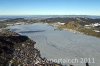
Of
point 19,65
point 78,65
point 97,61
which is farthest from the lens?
point 97,61

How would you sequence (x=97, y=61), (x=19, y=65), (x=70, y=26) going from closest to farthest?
1. (x=19, y=65)
2. (x=97, y=61)
3. (x=70, y=26)

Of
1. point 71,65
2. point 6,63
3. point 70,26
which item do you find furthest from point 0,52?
point 70,26

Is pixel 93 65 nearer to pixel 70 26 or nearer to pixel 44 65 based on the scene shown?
pixel 44 65

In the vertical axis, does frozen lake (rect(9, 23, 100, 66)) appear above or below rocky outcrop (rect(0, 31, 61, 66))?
below

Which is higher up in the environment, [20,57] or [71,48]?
[20,57]

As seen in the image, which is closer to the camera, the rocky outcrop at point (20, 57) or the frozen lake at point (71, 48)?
the rocky outcrop at point (20, 57)

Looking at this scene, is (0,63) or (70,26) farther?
(70,26)

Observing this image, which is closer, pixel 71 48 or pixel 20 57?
pixel 20 57

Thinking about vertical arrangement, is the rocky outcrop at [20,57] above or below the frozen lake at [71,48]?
above

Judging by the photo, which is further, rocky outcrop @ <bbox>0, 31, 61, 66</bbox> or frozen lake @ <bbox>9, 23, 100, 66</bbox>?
frozen lake @ <bbox>9, 23, 100, 66</bbox>
